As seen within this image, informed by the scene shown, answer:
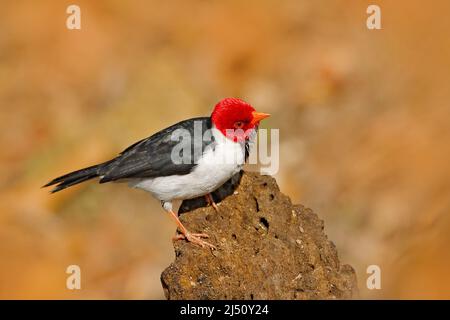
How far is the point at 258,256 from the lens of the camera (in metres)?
6.86

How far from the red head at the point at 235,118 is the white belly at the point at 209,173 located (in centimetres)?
13

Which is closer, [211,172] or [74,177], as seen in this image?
[211,172]

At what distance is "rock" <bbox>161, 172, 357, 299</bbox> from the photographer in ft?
22.0

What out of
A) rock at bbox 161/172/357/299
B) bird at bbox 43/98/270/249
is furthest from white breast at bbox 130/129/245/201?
rock at bbox 161/172/357/299

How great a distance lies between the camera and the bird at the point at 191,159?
7.41m

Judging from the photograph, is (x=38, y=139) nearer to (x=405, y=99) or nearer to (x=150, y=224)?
(x=150, y=224)

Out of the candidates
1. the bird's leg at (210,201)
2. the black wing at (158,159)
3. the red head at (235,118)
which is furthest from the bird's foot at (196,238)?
the red head at (235,118)

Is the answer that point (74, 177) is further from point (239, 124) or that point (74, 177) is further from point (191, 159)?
point (239, 124)

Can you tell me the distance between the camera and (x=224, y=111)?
7.41m

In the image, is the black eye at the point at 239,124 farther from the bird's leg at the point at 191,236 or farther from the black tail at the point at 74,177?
the black tail at the point at 74,177

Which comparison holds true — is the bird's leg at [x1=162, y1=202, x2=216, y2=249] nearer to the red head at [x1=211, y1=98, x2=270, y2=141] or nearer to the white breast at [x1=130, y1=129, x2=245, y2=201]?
the white breast at [x1=130, y1=129, x2=245, y2=201]

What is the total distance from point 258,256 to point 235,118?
150 centimetres

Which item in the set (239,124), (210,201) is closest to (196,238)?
(210,201)

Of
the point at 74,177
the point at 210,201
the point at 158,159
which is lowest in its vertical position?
the point at 210,201
